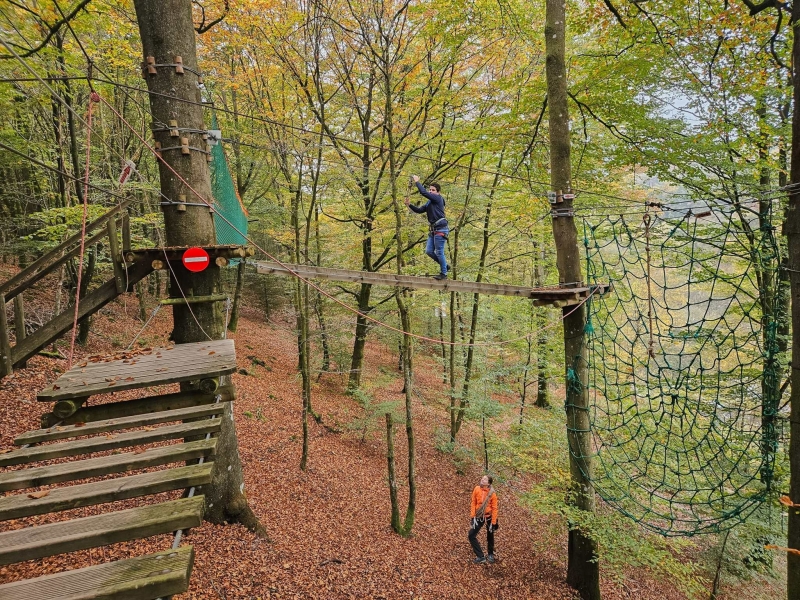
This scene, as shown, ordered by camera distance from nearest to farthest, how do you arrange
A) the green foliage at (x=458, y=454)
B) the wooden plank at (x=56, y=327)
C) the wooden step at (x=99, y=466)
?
the wooden step at (x=99, y=466) < the wooden plank at (x=56, y=327) < the green foliage at (x=458, y=454)

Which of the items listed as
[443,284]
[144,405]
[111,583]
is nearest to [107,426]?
[144,405]

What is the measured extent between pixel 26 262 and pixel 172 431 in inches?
463

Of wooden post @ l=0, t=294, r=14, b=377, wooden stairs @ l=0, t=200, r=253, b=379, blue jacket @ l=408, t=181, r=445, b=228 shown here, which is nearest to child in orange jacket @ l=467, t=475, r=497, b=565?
blue jacket @ l=408, t=181, r=445, b=228

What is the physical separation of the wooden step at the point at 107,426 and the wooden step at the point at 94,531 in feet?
2.51

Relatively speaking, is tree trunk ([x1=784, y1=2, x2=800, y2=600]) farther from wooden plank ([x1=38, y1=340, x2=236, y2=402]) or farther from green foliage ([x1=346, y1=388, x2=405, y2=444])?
green foliage ([x1=346, y1=388, x2=405, y2=444])

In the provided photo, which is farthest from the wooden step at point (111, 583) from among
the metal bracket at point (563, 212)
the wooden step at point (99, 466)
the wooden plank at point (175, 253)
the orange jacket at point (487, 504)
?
the orange jacket at point (487, 504)

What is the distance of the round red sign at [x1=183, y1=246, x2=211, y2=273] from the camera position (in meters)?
3.91

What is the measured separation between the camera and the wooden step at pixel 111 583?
1446 millimetres

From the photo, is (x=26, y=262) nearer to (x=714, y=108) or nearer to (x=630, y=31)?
(x=630, y=31)

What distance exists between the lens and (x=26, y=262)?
34.5 ft

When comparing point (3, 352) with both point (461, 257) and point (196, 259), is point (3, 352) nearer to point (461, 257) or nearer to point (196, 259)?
point (196, 259)

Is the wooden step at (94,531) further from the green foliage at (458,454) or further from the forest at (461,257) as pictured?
the green foliage at (458,454)

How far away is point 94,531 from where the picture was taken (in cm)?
170

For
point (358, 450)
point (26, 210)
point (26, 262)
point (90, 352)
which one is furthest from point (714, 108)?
point (26, 210)
